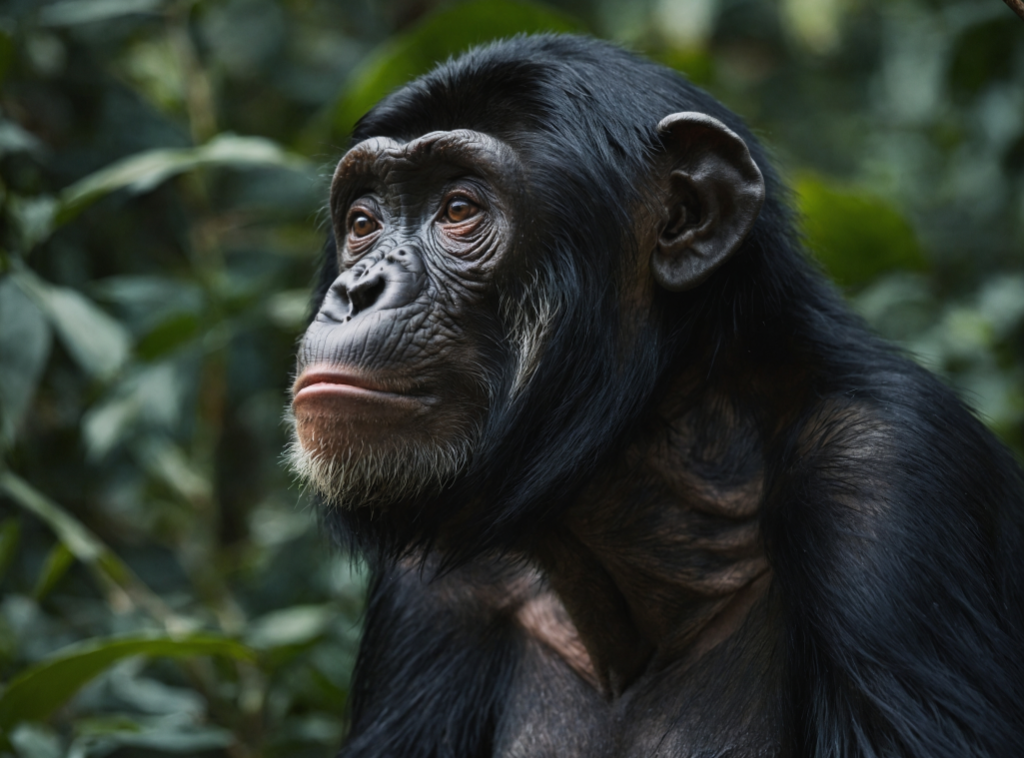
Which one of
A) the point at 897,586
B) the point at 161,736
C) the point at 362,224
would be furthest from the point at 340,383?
the point at 161,736

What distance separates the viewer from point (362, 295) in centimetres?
276

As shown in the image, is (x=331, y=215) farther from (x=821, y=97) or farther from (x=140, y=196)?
(x=821, y=97)

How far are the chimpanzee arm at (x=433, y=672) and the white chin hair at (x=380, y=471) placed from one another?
1.49ft

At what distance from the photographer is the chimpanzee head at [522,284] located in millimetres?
2789

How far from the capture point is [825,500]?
2.57 metres

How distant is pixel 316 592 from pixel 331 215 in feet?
7.96

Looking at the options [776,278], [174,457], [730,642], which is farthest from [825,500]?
[174,457]

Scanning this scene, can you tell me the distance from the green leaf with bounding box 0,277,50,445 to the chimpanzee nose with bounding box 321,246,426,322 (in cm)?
146

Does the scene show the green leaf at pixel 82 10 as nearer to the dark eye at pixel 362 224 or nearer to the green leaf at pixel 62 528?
the green leaf at pixel 62 528

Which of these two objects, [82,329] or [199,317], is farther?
[199,317]

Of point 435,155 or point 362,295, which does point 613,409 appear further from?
point 435,155

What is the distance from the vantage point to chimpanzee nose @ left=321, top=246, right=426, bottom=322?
2748 millimetres

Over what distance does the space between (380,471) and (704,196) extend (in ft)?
3.59

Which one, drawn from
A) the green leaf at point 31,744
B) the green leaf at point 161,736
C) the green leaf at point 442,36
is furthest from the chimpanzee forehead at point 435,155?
the green leaf at point 442,36
